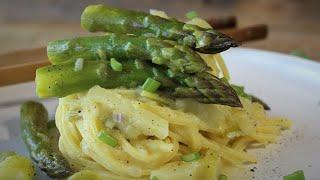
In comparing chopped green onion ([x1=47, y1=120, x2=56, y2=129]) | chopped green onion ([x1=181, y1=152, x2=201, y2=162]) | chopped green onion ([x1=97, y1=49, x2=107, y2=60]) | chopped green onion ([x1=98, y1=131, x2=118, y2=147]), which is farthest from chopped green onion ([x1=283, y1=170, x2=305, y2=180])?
chopped green onion ([x1=47, y1=120, x2=56, y2=129])

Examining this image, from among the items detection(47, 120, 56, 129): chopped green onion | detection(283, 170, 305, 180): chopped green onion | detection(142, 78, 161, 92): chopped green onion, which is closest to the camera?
detection(283, 170, 305, 180): chopped green onion

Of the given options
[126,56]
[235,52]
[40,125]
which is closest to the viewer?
[126,56]

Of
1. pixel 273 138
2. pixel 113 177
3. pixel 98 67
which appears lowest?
pixel 113 177

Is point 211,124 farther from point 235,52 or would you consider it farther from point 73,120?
point 235,52

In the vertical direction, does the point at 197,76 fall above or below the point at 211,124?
above

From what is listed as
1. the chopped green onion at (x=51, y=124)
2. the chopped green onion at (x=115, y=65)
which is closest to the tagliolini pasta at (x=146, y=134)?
the chopped green onion at (x=115, y=65)

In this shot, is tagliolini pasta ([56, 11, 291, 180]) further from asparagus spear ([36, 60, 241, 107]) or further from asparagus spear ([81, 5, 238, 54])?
asparagus spear ([81, 5, 238, 54])

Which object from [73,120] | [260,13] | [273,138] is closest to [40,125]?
[73,120]
